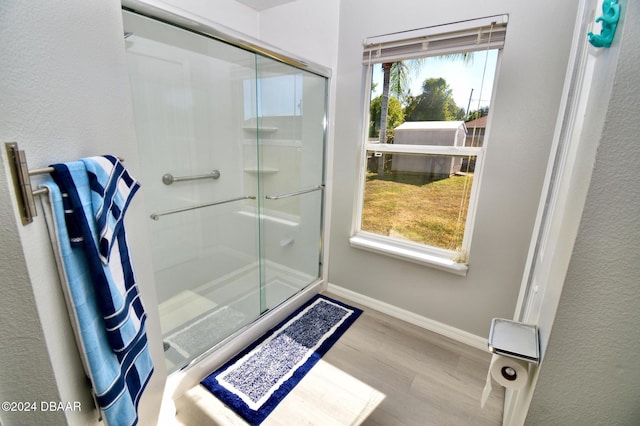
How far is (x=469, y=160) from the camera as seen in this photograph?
5.91 feet

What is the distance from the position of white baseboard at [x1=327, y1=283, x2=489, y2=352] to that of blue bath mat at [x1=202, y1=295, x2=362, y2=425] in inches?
5.4

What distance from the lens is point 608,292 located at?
68 centimetres

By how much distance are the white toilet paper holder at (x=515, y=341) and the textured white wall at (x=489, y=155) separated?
81 centimetres

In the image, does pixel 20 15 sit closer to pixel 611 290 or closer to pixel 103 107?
pixel 103 107

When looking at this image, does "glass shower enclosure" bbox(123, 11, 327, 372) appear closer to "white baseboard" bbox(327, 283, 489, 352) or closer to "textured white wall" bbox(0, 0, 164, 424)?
"white baseboard" bbox(327, 283, 489, 352)

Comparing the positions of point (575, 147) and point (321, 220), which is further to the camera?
point (321, 220)

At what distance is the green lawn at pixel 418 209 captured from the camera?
6.24 feet

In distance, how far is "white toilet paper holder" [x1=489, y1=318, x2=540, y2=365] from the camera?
87 centimetres

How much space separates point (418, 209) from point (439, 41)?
109 centimetres

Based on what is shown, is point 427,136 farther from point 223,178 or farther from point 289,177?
point 223,178

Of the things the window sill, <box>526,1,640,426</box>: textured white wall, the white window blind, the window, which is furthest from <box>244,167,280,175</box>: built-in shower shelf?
<box>526,1,640,426</box>: textured white wall

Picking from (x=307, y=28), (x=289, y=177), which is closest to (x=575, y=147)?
(x=289, y=177)

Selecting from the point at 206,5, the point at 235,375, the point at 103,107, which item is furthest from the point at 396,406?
the point at 206,5

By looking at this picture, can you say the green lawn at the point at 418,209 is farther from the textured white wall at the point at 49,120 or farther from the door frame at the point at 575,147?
the textured white wall at the point at 49,120
